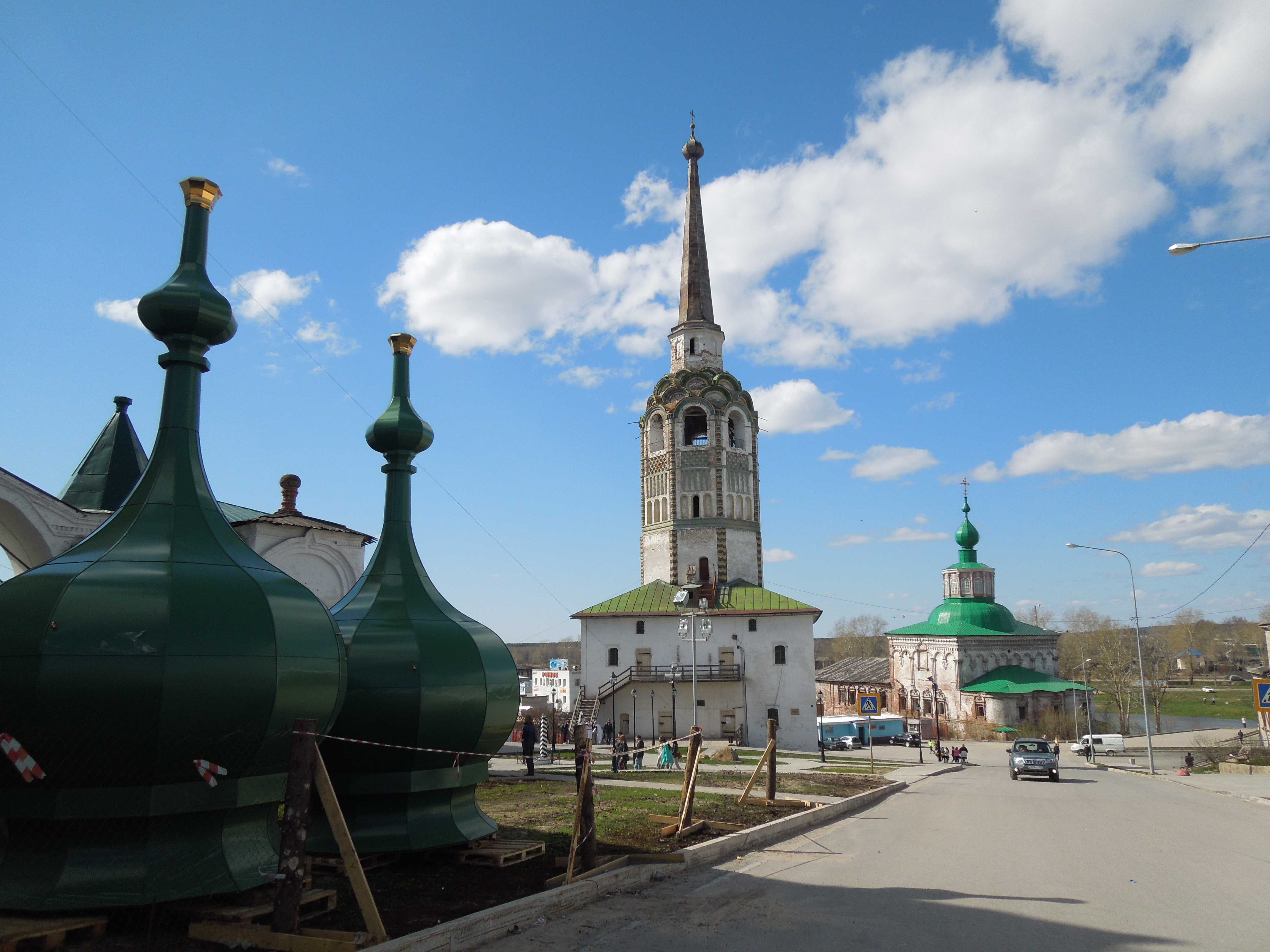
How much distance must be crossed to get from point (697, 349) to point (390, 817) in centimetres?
4143

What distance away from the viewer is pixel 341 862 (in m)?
8.83

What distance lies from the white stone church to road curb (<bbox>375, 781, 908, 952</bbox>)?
26.2 m

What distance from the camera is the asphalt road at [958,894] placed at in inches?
286

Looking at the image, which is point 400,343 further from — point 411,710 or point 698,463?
point 698,463

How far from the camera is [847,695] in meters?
78.8

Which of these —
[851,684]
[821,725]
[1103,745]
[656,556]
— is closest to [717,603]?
[656,556]

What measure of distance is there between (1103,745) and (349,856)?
56495 mm

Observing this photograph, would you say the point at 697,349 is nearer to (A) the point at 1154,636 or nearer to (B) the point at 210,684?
(B) the point at 210,684

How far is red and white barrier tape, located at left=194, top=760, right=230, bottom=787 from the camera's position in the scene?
22.0 feet

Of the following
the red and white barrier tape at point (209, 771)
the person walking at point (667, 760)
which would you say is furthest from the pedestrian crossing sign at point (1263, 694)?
the red and white barrier tape at point (209, 771)

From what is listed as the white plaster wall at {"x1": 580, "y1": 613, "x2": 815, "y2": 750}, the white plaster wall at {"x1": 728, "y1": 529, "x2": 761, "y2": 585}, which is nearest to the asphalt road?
the white plaster wall at {"x1": 580, "y1": 613, "x2": 815, "y2": 750}

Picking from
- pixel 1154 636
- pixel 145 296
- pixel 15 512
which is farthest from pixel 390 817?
pixel 1154 636

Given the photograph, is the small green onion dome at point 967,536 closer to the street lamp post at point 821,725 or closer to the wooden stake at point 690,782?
the street lamp post at point 821,725

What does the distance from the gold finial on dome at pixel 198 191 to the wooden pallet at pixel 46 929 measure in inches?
250
